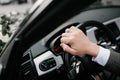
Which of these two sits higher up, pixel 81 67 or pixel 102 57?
pixel 102 57

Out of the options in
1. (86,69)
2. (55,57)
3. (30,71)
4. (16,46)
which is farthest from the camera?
(55,57)

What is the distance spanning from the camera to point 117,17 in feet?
9.01

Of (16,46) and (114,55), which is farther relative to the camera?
(114,55)

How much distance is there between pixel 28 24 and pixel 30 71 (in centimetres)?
86

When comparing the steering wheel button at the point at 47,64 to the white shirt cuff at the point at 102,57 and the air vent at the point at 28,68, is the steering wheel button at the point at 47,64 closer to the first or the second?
the air vent at the point at 28,68

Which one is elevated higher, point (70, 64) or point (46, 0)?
point (46, 0)

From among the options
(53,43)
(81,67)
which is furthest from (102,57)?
(53,43)

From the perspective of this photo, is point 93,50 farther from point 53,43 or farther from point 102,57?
point 53,43

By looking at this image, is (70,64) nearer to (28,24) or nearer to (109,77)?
(109,77)

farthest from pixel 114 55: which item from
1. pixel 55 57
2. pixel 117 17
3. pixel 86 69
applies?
pixel 117 17

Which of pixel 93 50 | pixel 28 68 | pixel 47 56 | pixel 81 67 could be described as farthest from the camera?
pixel 47 56

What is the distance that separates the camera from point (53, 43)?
1772 millimetres

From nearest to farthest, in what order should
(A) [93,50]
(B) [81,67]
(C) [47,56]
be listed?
(A) [93,50] → (B) [81,67] → (C) [47,56]

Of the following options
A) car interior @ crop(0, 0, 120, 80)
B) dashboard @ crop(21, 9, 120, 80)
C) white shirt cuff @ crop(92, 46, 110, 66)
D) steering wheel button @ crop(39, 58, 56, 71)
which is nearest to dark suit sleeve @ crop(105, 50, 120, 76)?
white shirt cuff @ crop(92, 46, 110, 66)
